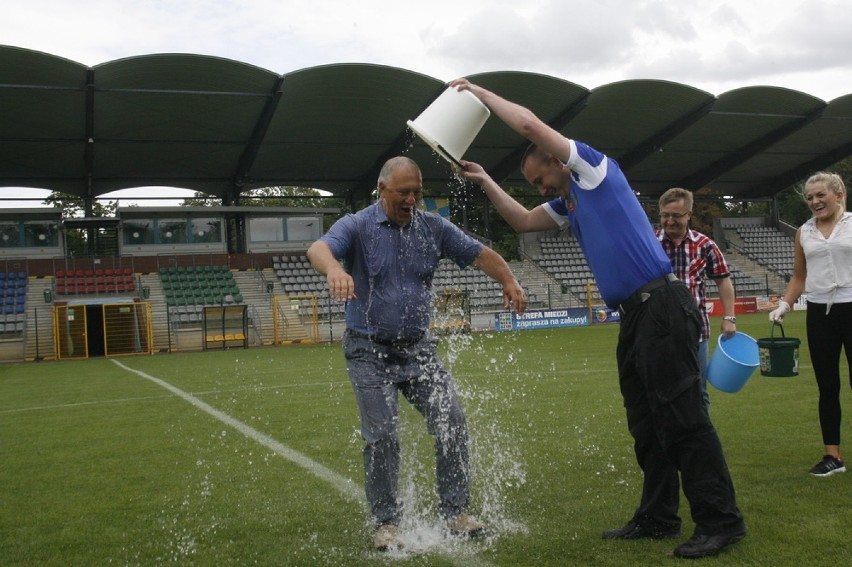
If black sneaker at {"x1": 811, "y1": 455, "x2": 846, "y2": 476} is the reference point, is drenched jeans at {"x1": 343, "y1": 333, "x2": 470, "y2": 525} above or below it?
above

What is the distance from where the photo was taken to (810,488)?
17.1 feet

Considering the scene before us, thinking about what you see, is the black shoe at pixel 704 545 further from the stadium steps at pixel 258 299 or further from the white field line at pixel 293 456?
the stadium steps at pixel 258 299

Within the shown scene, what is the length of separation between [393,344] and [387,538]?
39.3 inches

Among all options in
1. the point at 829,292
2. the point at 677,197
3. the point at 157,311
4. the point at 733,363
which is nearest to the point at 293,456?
the point at 733,363

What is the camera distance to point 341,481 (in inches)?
234

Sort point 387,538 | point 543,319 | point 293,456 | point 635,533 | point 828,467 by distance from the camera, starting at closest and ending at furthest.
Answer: point 387,538 < point 635,533 < point 828,467 < point 293,456 < point 543,319

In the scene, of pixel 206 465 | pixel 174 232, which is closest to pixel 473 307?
pixel 174 232

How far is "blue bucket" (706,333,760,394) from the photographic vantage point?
19.1 feet

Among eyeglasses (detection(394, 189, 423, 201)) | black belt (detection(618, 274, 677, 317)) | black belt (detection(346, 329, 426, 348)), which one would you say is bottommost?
black belt (detection(346, 329, 426, 348))

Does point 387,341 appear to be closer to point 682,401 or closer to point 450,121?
point 450,121

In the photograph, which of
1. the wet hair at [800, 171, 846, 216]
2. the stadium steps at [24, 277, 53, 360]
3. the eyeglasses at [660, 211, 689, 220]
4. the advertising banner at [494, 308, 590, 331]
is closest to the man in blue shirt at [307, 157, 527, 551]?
the eyeglasses at [660, 211, 689, 220]

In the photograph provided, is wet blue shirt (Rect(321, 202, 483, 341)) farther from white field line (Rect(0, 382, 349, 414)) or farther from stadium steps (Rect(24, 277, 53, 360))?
stadium steps (Rect(24, 277, 53, 360))

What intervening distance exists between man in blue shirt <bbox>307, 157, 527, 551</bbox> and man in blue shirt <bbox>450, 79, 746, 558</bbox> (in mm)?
671

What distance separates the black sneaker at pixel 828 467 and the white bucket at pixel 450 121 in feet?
10.4
